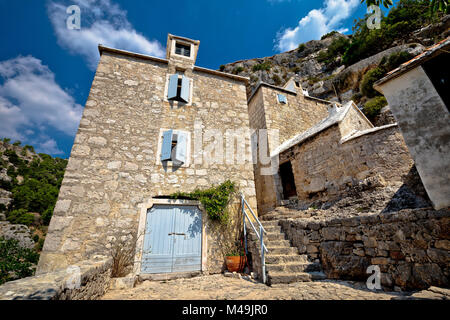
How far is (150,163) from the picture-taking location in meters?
5.83

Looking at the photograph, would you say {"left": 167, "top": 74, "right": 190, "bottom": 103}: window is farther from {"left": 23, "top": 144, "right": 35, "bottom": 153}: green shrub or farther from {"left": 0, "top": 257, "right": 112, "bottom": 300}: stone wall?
{"left": 23, "top": 144, "right": 35, "bottom": 153}: green shrub

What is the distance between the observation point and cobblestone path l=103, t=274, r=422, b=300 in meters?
3.12

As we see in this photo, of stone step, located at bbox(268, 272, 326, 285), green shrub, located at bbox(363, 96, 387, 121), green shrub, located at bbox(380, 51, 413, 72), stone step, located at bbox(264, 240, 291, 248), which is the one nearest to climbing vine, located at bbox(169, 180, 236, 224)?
stone step, located at bbox(264, 240, 291, 248)

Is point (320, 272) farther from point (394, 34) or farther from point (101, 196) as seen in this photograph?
point (394, 34)

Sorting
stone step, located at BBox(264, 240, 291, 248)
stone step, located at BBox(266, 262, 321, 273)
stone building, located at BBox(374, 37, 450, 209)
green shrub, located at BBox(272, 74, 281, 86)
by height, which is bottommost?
stone step, located at BBox(266, 262, 321, 273)

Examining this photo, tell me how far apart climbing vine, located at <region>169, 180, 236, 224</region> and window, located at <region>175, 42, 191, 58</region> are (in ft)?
19.1

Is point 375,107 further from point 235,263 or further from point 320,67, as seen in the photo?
point 320,67

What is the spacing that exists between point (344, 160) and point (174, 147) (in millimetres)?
5961

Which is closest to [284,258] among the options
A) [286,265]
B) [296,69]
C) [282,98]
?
[286,265]

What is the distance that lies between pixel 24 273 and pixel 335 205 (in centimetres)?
875

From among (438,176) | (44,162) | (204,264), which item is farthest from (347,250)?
(44,162)

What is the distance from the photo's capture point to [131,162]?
5680 mm

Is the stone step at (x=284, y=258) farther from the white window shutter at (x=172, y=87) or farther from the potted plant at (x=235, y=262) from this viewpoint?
the white window shutter at (x=172, y=87)

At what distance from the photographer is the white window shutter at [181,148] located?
600cm
